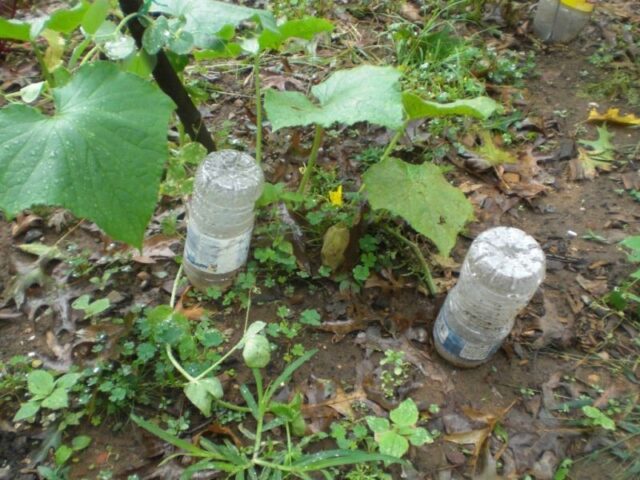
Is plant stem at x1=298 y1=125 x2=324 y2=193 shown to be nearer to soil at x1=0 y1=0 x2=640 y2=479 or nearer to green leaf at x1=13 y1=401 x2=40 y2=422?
soil at x1=0 y1=0 x2=640 y2=479

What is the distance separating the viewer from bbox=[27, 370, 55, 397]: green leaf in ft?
5.33

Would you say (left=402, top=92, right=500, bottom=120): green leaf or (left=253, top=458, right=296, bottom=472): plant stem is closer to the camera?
(left=253, top=458, right=296, bottom=472): plant stem

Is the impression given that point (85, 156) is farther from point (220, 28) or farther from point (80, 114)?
point (220, 28)

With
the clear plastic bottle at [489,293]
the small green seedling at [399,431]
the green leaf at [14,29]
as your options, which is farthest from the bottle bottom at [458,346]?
the green leaf at [14,29]

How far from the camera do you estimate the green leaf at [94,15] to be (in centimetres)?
151

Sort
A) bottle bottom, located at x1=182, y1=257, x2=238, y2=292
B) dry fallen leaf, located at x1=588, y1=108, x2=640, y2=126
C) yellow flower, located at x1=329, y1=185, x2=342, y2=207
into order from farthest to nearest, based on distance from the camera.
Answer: dry fallen leaf, located at x1=588, y1=108, x2=640, y2=126 < yellow flower, located at x1=329, y1=185, x2=342, y2=207 < bottle bottom, located at x1=182, y1=257, x2=238, y2=292

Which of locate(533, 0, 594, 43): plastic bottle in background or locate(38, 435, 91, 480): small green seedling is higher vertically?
locate(533, 0, 594, 43): plastic bottle in background

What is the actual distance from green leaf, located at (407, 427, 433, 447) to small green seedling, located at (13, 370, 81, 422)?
101 centimetres

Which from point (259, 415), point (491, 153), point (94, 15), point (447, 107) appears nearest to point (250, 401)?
point (259, 415)

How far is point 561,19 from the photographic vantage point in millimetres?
3361

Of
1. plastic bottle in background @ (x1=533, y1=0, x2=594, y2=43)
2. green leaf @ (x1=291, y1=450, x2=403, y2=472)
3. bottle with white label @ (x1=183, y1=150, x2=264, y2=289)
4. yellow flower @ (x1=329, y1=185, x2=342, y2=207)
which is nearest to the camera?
green leaf @ (x1=291, y1=450, x2=403, y2=472)

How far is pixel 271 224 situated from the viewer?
2.12 metres

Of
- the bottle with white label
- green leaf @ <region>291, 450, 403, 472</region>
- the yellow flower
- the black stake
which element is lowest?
green leaf @ <region>291, 450, 403, 472</region>

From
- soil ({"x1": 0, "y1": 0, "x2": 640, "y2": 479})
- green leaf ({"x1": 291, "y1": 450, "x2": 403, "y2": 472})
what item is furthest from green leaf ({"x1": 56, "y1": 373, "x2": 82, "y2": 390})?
green leaf ({"x1": 291, "y1": 450, "x2": 403, "y2": 472})
